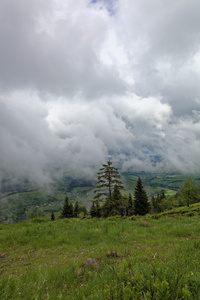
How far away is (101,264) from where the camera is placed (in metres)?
5.32

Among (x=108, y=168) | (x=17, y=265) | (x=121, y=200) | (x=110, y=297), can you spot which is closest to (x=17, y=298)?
(x=110, y=297)

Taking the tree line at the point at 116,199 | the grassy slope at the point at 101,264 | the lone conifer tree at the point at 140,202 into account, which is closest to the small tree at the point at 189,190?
the tree line at the point at 116,199

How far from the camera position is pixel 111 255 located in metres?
6.34

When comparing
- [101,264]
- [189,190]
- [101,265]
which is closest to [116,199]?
[101,264]

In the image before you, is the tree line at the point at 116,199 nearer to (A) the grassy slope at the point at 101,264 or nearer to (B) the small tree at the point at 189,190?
(B) the small tree at the point at 189,190

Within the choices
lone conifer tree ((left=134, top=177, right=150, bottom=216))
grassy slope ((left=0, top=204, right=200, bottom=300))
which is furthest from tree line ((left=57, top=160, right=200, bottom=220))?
grassy slope ((left=0, top=204, right=200, bottom=300))

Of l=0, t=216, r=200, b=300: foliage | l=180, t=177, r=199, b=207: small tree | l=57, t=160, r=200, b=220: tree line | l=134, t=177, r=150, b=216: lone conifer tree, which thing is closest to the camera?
l=0, t=216, r=200, b=300: foliage

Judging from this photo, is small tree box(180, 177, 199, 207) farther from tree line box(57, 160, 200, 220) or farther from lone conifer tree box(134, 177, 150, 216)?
lone conifer tree box(134, 177, 150, 216)

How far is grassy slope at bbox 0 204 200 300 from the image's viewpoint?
8.99 feet

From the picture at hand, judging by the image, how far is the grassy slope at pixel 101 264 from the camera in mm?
2740

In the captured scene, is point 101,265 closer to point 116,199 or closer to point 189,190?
point 116,199

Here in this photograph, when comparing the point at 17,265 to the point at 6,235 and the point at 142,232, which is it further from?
the point at 142,232

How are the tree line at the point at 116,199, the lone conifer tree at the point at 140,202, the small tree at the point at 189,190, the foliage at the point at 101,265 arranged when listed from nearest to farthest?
the foliage at the point at 101,265, the tree line at the point at 116,199, the lone conifer tree at the point at 140,202, the small tree at the point at 189,190

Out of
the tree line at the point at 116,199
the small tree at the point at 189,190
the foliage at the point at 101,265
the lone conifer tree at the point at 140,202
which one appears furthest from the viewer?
the small tree at the point at 189,190
